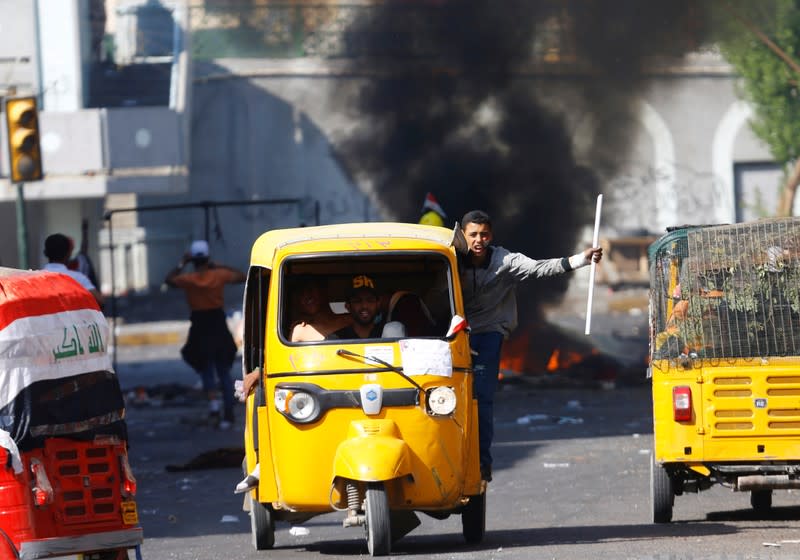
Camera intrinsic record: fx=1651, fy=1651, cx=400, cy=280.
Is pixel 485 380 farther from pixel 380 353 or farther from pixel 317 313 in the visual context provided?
pixel 317 313

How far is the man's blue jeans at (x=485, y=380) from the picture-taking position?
867 cm

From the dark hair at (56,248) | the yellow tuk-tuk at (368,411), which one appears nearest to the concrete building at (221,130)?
the dark hair at (56,248)

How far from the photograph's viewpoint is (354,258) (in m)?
8.48

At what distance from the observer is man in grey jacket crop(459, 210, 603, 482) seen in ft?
29.2

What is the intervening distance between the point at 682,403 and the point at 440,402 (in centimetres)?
153

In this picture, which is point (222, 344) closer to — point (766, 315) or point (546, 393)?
point (546, 393)

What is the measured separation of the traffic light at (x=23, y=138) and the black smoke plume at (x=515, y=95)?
9.44 meters

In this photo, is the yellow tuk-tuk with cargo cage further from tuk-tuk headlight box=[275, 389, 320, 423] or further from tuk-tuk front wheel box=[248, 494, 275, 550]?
tuk-tuk front wheel box=[248, 494, 275, 550]

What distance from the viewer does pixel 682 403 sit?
8953 millimetres

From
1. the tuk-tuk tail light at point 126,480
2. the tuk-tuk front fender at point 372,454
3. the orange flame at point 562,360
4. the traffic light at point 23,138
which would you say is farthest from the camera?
the orange flame at point 562,360

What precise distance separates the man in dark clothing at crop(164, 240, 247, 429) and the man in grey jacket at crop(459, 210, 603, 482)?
6.53 metres

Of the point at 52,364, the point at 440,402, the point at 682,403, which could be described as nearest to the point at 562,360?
the point at 682,403

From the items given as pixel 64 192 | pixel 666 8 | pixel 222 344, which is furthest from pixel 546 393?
pixel 64 192

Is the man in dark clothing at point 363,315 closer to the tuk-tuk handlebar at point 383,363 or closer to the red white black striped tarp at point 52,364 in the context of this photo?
the tuk-tuk handlebar at point 383,363
